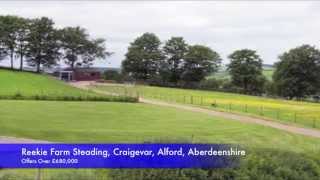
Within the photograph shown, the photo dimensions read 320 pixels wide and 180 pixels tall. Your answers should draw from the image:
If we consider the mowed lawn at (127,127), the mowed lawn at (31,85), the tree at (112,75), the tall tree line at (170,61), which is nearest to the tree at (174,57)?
the tall tree line at (170,61)

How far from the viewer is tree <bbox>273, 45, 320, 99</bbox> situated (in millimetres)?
126750

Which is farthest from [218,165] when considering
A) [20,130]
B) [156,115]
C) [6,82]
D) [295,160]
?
[6,82]

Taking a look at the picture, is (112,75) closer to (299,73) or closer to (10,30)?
(10,30)

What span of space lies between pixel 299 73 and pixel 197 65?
73.4 ft

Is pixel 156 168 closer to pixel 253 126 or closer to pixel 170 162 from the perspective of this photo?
pixel 170 162

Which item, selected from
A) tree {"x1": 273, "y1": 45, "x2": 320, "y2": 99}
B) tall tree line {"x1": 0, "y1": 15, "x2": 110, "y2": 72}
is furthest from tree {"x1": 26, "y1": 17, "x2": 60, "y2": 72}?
tree {"x1": 273, "y1": 45, "x2": 320, "y2": 99}

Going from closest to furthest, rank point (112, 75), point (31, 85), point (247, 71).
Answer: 1. point (31, 85)
2. point (247, 71)
3. point (112, 75)

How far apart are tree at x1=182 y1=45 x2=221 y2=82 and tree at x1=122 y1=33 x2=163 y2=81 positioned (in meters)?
6.08

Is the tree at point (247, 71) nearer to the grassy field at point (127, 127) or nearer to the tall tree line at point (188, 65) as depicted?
the tall tree line at point (188, 65)

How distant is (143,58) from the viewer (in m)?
139

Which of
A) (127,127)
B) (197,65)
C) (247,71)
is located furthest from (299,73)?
(127,127)

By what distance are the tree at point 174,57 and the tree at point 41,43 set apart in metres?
23.9

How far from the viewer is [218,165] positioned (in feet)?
56.3

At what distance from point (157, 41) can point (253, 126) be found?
93701 millimetres
